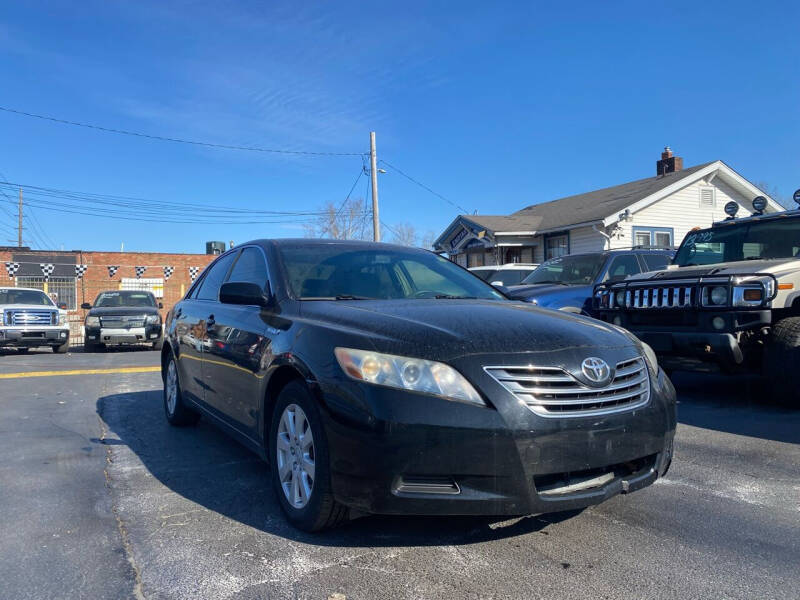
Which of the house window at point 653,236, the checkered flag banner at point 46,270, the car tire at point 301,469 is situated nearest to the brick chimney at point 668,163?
the house window at point 653,236

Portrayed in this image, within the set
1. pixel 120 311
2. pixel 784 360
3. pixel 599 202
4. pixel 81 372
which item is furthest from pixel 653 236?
pixel 81 372

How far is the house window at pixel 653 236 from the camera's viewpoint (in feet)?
63.8

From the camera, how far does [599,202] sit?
21203mm

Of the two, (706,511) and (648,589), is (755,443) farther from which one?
(648,589)

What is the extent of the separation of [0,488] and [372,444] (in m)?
2.79

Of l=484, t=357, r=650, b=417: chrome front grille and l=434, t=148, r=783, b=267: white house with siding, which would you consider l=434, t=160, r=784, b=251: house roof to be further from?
l=484, t=357, r=650, b=417: chrome front grille

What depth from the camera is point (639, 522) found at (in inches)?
127

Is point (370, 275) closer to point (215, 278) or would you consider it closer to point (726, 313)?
point (215, 278)

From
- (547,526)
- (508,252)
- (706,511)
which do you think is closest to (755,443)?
(706,511)

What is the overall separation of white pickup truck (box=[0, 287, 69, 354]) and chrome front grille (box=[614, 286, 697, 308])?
12422 millimetres

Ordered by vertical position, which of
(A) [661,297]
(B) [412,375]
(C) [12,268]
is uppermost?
(C) [12,268]

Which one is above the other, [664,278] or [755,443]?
[664,278]

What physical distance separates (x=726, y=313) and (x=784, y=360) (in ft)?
2.03

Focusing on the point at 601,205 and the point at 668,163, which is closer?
the point at 601,205
